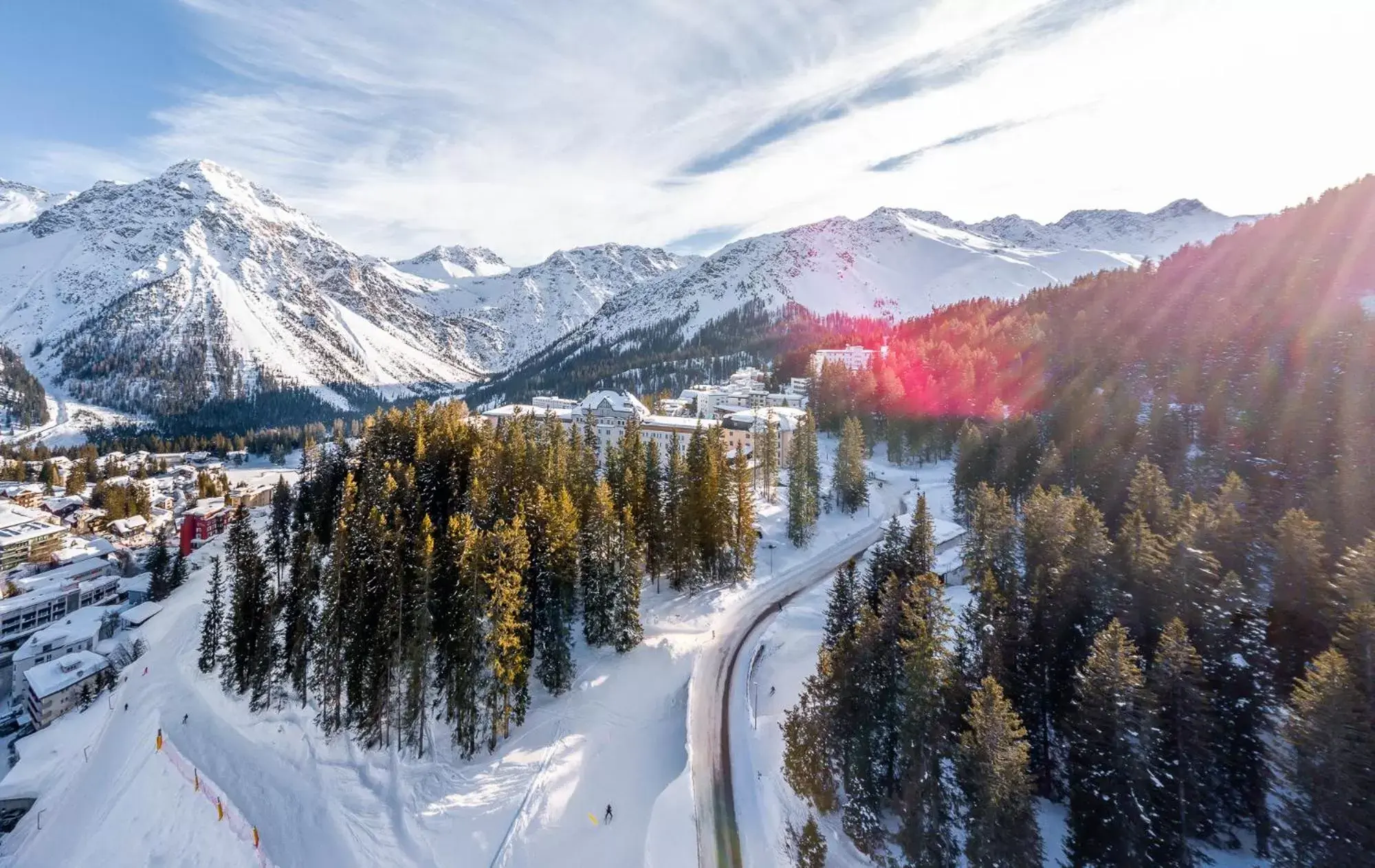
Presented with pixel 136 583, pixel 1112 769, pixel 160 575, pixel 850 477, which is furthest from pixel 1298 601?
pixel 136 583

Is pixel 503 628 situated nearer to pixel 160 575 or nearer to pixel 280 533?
pixel 280 533

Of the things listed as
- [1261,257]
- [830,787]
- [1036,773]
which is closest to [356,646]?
[830,787]

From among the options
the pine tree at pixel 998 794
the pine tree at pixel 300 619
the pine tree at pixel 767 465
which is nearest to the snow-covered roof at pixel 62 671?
the pine tree at pixel 300 619

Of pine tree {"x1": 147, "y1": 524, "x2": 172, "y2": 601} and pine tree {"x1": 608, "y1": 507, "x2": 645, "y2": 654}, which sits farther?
pine tree {"x1": 147, "y1": 524, "x2": 172, "y2": 601}

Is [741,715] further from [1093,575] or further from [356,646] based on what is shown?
[356,646]

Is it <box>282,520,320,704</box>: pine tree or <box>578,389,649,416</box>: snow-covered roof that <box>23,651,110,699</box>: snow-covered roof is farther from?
<box>578,389,649,416</box>: snow-covered roof

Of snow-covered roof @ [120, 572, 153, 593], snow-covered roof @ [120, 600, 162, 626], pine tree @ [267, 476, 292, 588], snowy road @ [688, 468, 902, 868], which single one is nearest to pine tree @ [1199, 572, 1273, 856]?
snowy road @ [688, 468, 902, 868]

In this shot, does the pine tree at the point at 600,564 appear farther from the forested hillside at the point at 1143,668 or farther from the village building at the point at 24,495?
the village building at the point at 24,495
